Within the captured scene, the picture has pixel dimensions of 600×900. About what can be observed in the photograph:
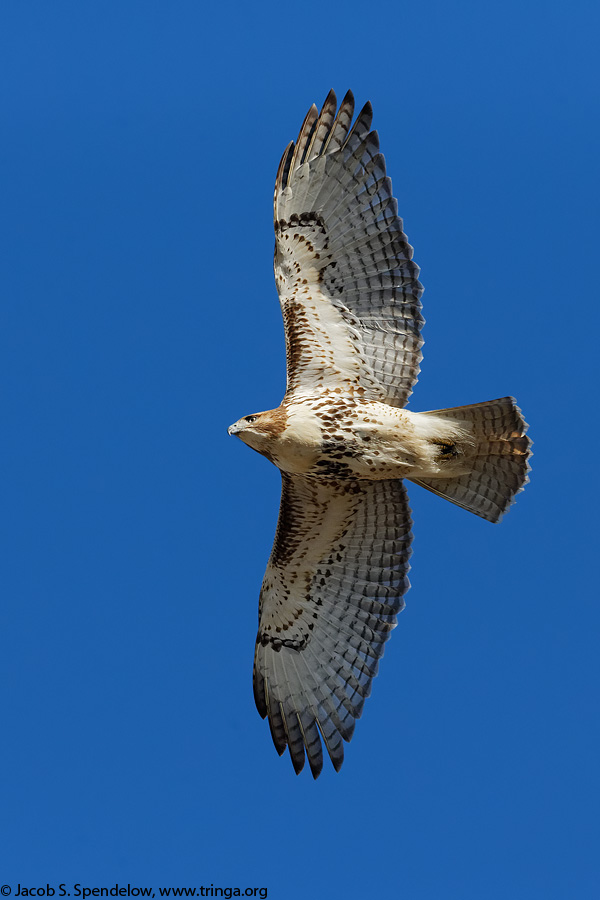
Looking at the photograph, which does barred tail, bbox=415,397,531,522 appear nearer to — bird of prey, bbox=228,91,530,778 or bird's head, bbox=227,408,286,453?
bird of prey, bbox=228,91,530,778

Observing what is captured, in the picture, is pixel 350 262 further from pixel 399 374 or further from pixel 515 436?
pixel 515 436

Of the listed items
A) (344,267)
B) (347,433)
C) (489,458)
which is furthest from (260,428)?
(489,458)

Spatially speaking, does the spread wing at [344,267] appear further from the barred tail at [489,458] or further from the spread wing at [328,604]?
the spread wing at [328,604]

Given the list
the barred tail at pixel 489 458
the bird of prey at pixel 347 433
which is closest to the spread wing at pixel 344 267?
the bird of prey at pixel 347 433

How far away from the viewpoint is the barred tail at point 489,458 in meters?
10.8

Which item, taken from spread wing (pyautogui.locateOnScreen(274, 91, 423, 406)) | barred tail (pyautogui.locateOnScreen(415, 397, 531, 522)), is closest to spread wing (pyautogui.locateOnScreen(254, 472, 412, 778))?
barred tail (pyautogui.locateOnScreen(415, 397, 531, 522))

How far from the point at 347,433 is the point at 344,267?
1.40m

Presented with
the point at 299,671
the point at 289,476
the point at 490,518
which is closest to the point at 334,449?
the point at 289,476

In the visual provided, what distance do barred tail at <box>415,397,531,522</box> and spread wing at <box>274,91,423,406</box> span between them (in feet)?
2.18

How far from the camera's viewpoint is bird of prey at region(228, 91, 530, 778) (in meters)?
10.9

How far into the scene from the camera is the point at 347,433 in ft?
35.6

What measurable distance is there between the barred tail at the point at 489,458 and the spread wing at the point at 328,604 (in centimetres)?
58

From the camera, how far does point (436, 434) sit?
1089 cm

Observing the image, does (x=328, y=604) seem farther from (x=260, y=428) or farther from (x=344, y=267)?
(x=344, y=267)
